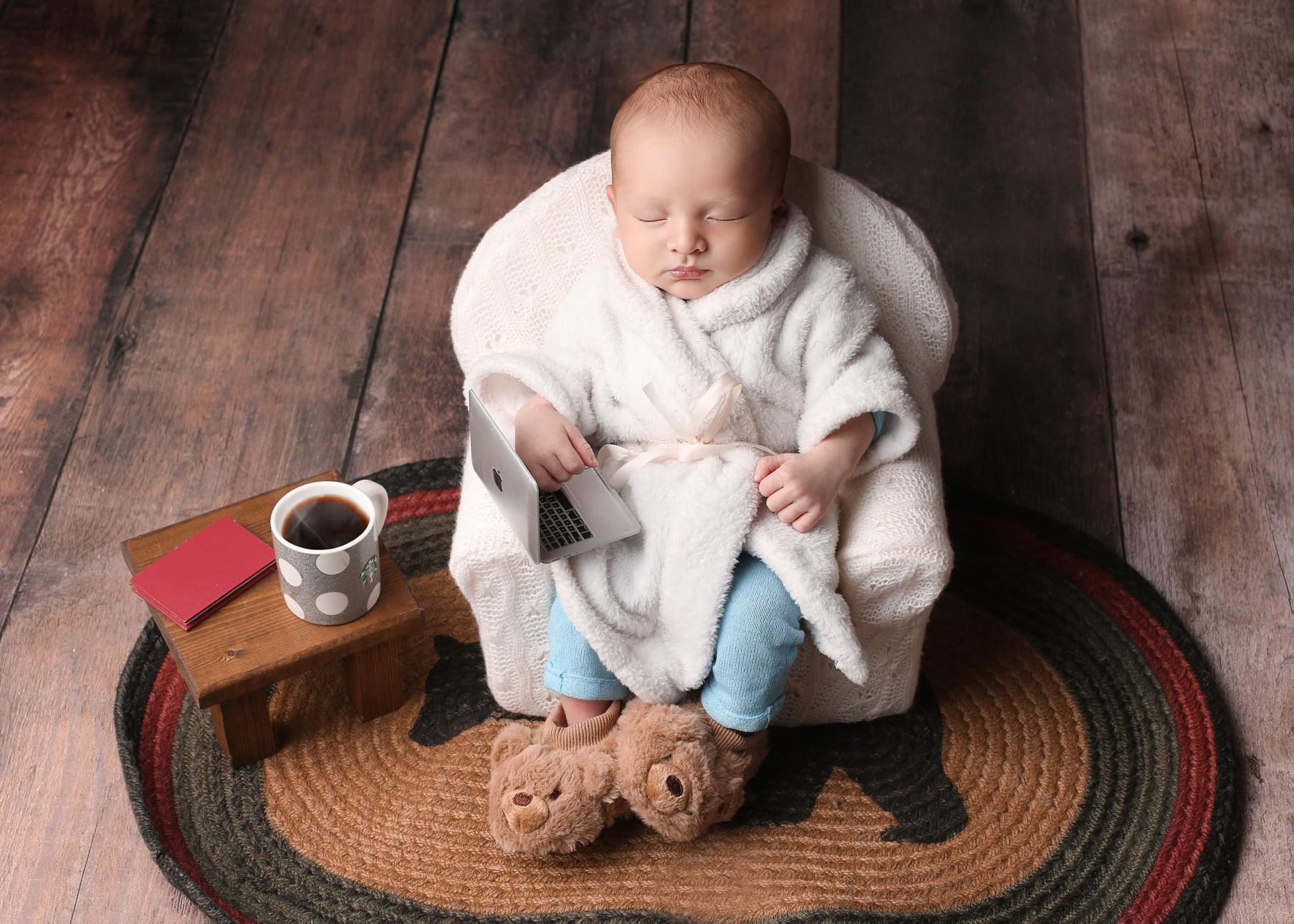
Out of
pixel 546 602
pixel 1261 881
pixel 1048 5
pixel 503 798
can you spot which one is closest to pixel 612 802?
pixel 503 798

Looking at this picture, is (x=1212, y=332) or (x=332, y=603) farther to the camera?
(x=1212, y=332)

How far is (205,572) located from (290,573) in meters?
0.13

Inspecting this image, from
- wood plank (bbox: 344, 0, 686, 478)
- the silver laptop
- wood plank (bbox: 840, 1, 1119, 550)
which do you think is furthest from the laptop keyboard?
wood plank (bbox: 840, 1, 1119, 550)

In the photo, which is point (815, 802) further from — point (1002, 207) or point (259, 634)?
point (1002, 207)

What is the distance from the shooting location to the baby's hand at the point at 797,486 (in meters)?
1.23

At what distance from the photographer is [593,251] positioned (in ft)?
4.63

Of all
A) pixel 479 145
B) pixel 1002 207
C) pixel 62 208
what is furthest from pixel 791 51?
pixel 62 208

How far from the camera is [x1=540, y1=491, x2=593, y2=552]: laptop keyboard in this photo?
4.03 feet

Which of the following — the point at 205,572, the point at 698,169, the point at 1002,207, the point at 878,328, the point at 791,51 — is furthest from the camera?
the point at 791,51

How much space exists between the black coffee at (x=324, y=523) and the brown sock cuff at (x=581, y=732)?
0.97 ft

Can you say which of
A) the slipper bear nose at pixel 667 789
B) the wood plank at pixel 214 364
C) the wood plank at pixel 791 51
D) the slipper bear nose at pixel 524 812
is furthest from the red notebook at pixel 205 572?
the wood plank at pixel 791 51

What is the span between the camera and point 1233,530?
1736 mm

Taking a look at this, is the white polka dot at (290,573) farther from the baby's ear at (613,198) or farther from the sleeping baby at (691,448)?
the baby's ear at (613,198)

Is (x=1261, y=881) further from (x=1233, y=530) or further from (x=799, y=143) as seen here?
(x=799, y=143)
